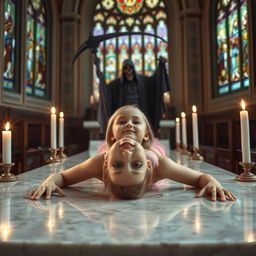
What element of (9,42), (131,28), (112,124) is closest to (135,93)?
(112,124)

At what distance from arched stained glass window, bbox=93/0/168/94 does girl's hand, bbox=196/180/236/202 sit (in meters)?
7.41

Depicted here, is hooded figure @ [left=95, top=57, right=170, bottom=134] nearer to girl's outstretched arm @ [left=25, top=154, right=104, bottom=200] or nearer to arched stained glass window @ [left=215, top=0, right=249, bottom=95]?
girl's outstretched arm @ [left=25, top=154, right=104, bottom=200]

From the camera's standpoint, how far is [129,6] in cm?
872

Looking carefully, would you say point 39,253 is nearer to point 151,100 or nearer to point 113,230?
point 113,230

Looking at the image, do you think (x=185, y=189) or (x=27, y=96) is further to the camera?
(x=27, y=96)

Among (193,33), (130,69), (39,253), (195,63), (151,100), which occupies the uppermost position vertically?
(193,33)

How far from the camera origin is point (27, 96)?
21.5 feet

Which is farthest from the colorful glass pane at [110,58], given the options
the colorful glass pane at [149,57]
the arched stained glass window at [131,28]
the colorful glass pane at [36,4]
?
the colorful glass pane at [36,4]

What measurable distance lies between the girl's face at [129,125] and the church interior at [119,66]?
11.4 ft

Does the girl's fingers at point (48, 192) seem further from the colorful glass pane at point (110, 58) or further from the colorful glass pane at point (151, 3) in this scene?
the colorful glass pane at point (151, 3)

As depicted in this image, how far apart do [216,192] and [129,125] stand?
562 millimetres

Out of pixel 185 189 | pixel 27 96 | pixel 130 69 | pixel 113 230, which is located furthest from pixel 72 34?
pixel 113 230

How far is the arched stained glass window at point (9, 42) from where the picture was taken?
5.65 metres

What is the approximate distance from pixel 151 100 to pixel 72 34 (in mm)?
5123
